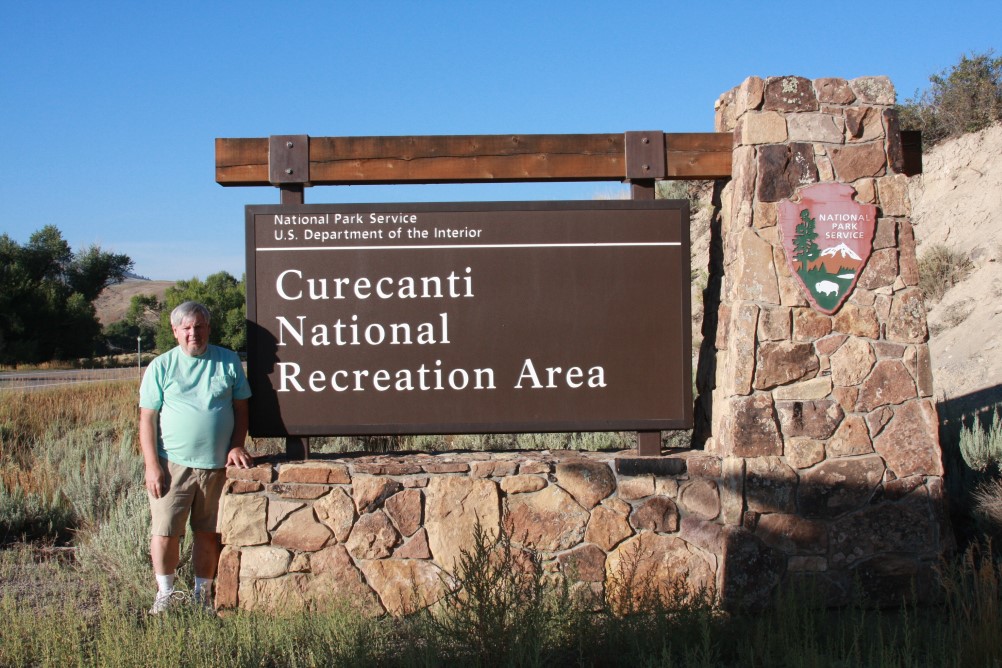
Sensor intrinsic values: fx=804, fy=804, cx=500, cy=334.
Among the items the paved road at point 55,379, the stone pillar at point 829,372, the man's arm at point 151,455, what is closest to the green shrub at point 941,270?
the stone pillar at point 829,372

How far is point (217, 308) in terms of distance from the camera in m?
38.7

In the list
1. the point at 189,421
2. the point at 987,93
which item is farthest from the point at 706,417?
the point at 987,93

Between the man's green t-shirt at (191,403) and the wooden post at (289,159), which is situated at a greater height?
the wooden post at (289,159)

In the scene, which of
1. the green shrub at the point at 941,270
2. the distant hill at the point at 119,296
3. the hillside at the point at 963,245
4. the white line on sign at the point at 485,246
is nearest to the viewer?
the white line on sign at the point at 485,246

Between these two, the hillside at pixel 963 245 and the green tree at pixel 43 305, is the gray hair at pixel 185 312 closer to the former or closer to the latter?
the hillside at pixel 963 245

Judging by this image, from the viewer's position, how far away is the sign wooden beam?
5016 millimetres

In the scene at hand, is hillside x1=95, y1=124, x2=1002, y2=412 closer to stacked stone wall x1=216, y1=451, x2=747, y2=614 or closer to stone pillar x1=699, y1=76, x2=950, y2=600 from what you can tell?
stone pillar x1=699, y1=76, x2=950, y2=600

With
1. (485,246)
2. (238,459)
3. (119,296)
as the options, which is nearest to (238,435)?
(238,459)

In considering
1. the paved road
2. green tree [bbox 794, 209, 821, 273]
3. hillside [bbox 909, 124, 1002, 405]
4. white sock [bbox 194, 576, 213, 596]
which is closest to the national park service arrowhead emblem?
green tree [bbox 794, 209, 821, 273]

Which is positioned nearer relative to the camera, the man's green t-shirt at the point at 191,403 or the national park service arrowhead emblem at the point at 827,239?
the man's green t-shirt at the point at 191,403

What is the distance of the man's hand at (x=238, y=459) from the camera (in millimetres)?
4676

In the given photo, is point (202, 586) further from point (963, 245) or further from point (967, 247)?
point (963, 245)

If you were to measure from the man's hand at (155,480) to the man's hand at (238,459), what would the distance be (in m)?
0.37

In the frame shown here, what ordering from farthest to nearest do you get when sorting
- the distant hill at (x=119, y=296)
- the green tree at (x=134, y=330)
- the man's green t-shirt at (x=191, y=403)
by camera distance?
the distant hill at (x=119, y=296) → the green tree at (x=134, y=330) → the man's green t-shirt at (x=191, y=403)
